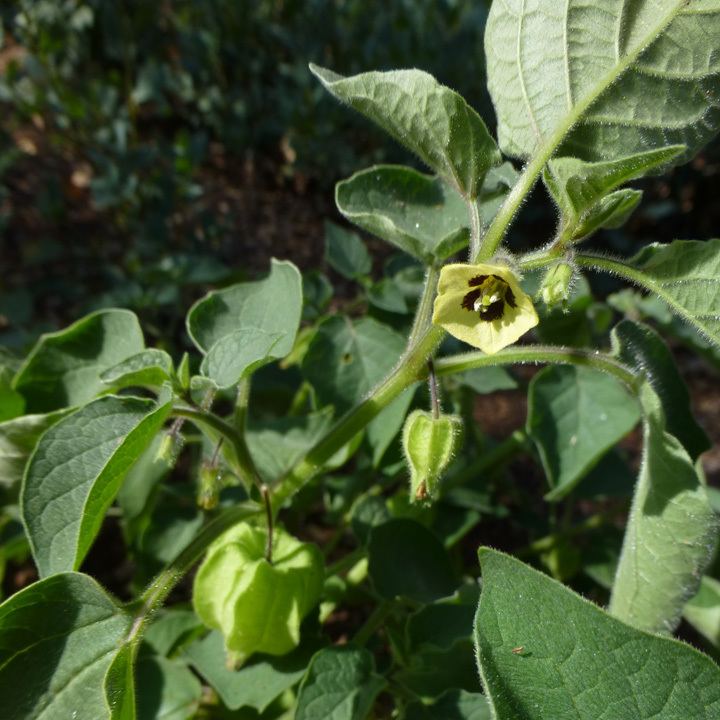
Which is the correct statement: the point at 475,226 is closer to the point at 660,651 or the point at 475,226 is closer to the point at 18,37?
the point at 660,651

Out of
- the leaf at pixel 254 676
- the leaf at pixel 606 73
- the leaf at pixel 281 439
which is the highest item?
the leaf at pixel 606 73

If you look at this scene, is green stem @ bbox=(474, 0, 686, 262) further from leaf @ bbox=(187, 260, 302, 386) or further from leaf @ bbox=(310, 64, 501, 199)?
leaf @ bbox=(187, 260, 302, 386)

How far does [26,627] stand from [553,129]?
74 cm

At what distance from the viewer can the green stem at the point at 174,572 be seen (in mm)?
833

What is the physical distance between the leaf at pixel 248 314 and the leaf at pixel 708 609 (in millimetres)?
838

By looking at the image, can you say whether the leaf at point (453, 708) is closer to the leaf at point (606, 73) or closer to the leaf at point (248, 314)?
the leaf at point (248, 314)

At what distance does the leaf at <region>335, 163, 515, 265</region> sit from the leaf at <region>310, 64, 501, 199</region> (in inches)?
3.8

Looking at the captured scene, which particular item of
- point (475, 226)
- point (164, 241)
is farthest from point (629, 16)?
point (164, 241)

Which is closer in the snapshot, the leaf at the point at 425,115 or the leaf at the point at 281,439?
the leaf at the point at 425,115

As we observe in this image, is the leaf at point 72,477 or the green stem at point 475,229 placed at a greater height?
the green stem at point 475,229

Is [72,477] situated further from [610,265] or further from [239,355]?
[610,265]

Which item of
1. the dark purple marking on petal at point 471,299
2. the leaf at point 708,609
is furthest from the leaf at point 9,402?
the leaf at point 708,609

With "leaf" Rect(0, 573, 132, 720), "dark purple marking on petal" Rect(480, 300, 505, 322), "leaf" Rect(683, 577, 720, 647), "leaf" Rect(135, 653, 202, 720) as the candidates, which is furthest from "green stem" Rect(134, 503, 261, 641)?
"leaf" Rect(683, 577, 720, 647)

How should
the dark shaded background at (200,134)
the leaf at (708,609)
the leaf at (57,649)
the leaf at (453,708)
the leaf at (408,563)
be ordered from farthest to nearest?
the dark shaded background at (200,134) < the leaf at (708,609) < the leaf at (408,563) < the leaf at (453,708) < the leaf at (57,649)
